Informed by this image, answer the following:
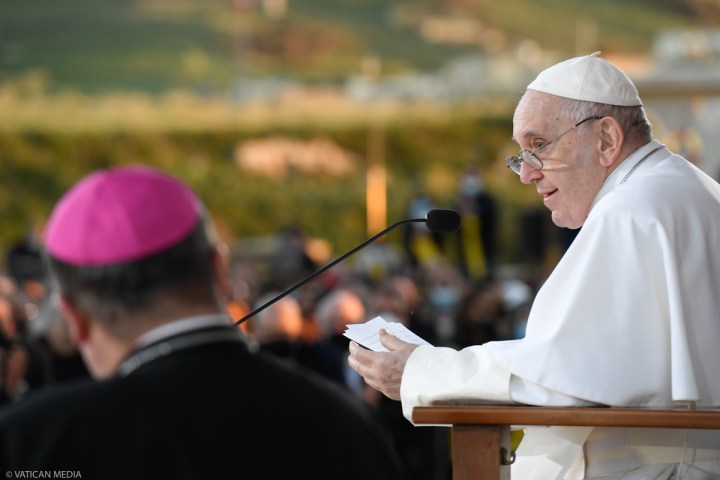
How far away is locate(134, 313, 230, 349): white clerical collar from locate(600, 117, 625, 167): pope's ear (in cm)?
175

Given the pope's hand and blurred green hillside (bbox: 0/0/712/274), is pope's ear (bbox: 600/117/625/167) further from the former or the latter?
blurred green hillside (bbox: 0/0/712/274)

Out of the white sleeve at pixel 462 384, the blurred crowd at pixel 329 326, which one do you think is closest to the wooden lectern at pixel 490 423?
the white sleeve at pixel 462 384

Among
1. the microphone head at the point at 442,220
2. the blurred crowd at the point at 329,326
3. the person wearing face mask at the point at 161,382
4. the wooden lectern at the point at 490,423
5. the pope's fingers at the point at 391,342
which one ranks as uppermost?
the person wearing face mask at the point at 161,382

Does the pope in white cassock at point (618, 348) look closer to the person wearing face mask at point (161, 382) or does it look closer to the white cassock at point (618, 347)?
the white cassock at point (618, 347)

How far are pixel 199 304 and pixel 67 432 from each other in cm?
32

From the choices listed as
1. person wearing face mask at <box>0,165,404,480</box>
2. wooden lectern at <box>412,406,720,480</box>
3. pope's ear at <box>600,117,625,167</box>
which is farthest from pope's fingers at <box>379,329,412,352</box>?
person wearing face mask at <box>0,165,404,480</box>

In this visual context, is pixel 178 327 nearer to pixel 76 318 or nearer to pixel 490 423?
pixel 76 318

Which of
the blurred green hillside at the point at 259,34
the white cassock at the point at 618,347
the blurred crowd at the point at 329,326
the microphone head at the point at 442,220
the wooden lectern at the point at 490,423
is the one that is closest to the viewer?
the wooden lectern at the point at 490,423

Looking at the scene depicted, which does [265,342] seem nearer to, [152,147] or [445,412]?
[445,412]

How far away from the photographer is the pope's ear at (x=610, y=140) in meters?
3.91

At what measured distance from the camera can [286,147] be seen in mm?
31000

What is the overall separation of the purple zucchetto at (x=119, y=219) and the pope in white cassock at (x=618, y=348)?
115cm

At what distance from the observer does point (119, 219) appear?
8.20 ft

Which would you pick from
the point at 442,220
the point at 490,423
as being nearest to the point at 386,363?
the point at 490,423
